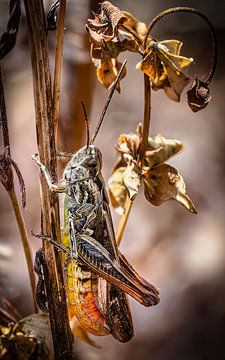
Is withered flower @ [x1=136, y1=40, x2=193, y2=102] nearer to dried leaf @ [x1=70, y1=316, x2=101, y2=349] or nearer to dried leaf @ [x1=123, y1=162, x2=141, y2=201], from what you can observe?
dried leaf @ [x1=123, y1=162, x2=141, y2=201]

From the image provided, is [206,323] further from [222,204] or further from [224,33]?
[224,33]

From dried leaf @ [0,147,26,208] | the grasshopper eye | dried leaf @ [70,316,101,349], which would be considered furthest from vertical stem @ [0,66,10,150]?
dried leaf @ [70,316,101,349]

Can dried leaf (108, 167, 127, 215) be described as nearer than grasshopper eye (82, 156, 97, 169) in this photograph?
No

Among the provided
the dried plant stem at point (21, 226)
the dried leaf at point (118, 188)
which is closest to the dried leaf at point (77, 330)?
the dried plant stem at point (21, 226)

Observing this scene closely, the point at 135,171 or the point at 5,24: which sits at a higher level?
the point at 5,24

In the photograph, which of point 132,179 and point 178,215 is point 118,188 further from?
point 178,215

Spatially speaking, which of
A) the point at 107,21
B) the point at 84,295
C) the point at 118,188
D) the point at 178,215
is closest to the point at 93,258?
the point at 84,295

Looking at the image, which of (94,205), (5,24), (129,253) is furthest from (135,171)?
(129,253)
